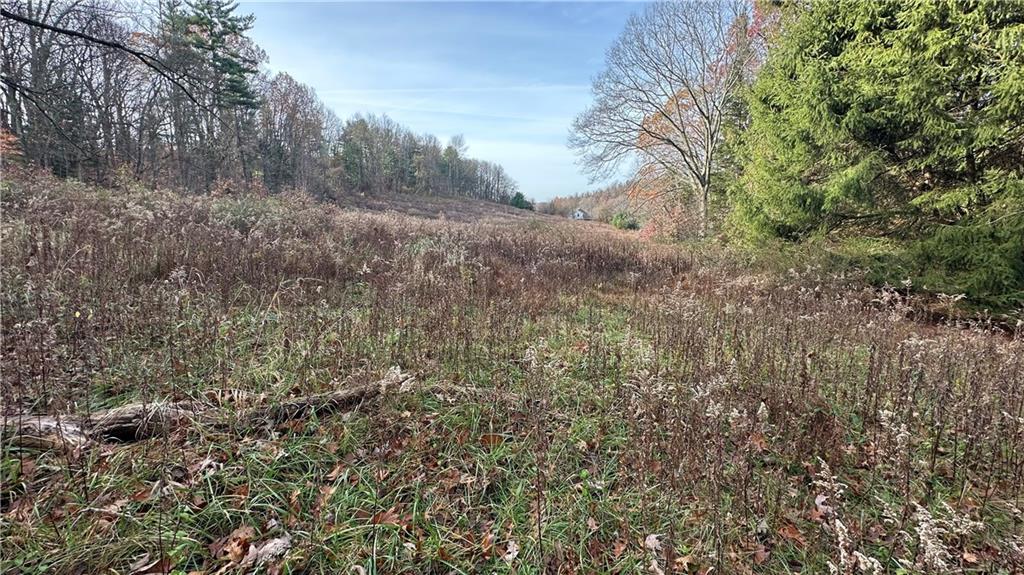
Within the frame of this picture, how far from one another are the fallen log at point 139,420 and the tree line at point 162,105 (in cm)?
330

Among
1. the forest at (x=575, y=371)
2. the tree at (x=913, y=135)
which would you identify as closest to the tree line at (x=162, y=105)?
the forest at (x=575, y=371)

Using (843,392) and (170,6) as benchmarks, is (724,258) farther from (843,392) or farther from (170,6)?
(170,6)

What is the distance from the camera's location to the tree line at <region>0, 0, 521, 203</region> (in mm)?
5793

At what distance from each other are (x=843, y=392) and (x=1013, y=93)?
16.8 feet

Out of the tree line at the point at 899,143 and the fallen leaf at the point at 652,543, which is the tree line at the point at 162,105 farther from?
the tree line at the point at 899,143

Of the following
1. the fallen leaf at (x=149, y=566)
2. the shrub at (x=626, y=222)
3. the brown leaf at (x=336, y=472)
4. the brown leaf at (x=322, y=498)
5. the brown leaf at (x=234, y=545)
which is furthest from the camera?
the shrub at (x=626, y=222)

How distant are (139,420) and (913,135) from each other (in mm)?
9529

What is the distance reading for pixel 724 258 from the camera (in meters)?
8.91

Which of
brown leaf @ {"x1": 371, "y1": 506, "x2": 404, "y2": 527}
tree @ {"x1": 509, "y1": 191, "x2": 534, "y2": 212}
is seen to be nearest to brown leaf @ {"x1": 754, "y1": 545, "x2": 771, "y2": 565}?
brown leaf @ {"x1": 371, "y1": 506, "x2": 404, "y2": 527}

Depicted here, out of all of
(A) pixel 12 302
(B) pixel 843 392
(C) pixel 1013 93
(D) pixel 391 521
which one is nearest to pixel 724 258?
(C) pixel 1013 93

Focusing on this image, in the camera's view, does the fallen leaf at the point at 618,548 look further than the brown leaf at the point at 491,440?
No

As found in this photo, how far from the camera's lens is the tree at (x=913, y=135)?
5.16 meters

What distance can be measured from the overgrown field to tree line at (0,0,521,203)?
9.34 feet

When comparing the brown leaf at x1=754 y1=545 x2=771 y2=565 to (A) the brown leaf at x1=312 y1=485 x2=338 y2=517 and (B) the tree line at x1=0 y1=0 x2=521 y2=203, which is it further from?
(B) the tree line at x1=0 y1=0 x2=521 y2=203
